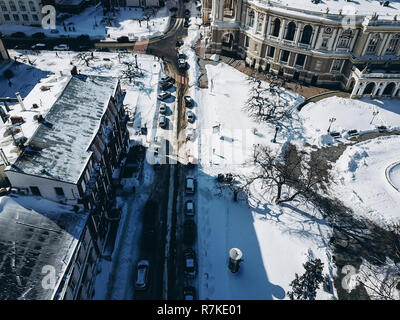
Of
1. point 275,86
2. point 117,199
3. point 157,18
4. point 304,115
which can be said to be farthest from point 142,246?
point 157,18

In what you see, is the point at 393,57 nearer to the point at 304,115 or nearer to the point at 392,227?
the point at 304,115

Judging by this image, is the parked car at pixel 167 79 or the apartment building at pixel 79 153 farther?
the parked car at pixel 167 79

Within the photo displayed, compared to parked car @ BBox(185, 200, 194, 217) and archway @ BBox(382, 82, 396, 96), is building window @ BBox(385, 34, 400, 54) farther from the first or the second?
parked car @ BBox(185, 200, 194, 217)

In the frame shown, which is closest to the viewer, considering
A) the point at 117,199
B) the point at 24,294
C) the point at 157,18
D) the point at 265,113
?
the point at 24,294

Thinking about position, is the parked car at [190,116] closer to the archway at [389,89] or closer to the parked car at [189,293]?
the parked car at [189,293]

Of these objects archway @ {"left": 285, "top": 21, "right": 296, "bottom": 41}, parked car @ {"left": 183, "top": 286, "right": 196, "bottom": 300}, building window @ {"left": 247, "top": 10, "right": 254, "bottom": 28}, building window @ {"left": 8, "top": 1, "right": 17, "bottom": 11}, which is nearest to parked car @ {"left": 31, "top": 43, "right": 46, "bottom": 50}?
building window @ {"left": 8, "top": 1, "right": 17, "bottom": 11}

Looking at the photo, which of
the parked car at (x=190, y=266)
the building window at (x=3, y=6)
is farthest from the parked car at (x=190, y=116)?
the building window at (x=3, y=6)
